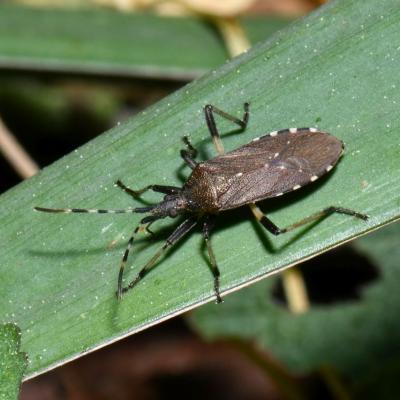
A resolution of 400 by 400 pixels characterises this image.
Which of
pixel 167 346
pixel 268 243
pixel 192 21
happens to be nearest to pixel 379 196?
pixel 268 243

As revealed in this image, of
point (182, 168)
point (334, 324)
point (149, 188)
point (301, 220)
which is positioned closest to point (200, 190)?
point (182, 168)

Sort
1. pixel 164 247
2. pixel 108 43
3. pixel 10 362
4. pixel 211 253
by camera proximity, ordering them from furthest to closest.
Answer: pixel 108 43
pixel 164 247
pixel 211 253
pixel 10 362

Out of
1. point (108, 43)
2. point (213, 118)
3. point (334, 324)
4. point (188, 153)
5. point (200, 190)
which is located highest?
point (108, 43)

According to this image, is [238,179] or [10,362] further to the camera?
[238,179]

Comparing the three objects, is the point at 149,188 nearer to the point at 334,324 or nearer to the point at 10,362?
the point at 10,362

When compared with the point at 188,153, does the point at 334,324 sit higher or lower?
lower

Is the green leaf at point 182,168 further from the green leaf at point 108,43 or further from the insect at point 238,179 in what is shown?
the green leaf at point 108,43

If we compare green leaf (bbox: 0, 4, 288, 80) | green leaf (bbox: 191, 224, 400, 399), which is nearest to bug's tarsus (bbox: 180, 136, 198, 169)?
green leaf (bbox: 0, 4, 288, 80)

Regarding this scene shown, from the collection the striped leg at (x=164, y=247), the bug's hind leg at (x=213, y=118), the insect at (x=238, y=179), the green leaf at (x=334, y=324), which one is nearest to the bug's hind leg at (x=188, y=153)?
the insect at (x=238, y=179)
